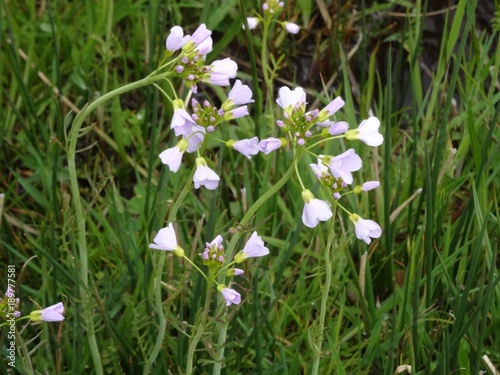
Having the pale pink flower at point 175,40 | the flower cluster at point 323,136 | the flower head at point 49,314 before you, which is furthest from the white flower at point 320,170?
the flower head at point 49,314

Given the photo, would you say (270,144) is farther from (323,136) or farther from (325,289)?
(325,289)

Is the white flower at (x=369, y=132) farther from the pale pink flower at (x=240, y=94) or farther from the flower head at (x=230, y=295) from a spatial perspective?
the flower head at (x=230, y=295)

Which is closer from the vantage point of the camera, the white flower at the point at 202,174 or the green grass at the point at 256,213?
the white flower at the point at 202,174

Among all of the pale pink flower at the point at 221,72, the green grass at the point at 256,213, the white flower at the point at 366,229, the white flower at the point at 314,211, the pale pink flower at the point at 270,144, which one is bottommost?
the green grass at the point at 256,213

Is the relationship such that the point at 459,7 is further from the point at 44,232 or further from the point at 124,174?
the point at 44,232

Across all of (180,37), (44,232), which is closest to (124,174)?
(44,232)

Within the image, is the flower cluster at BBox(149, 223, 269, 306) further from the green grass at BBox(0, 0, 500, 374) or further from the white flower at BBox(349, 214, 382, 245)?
the white flower at BBox(349, 214, 382, 245)
